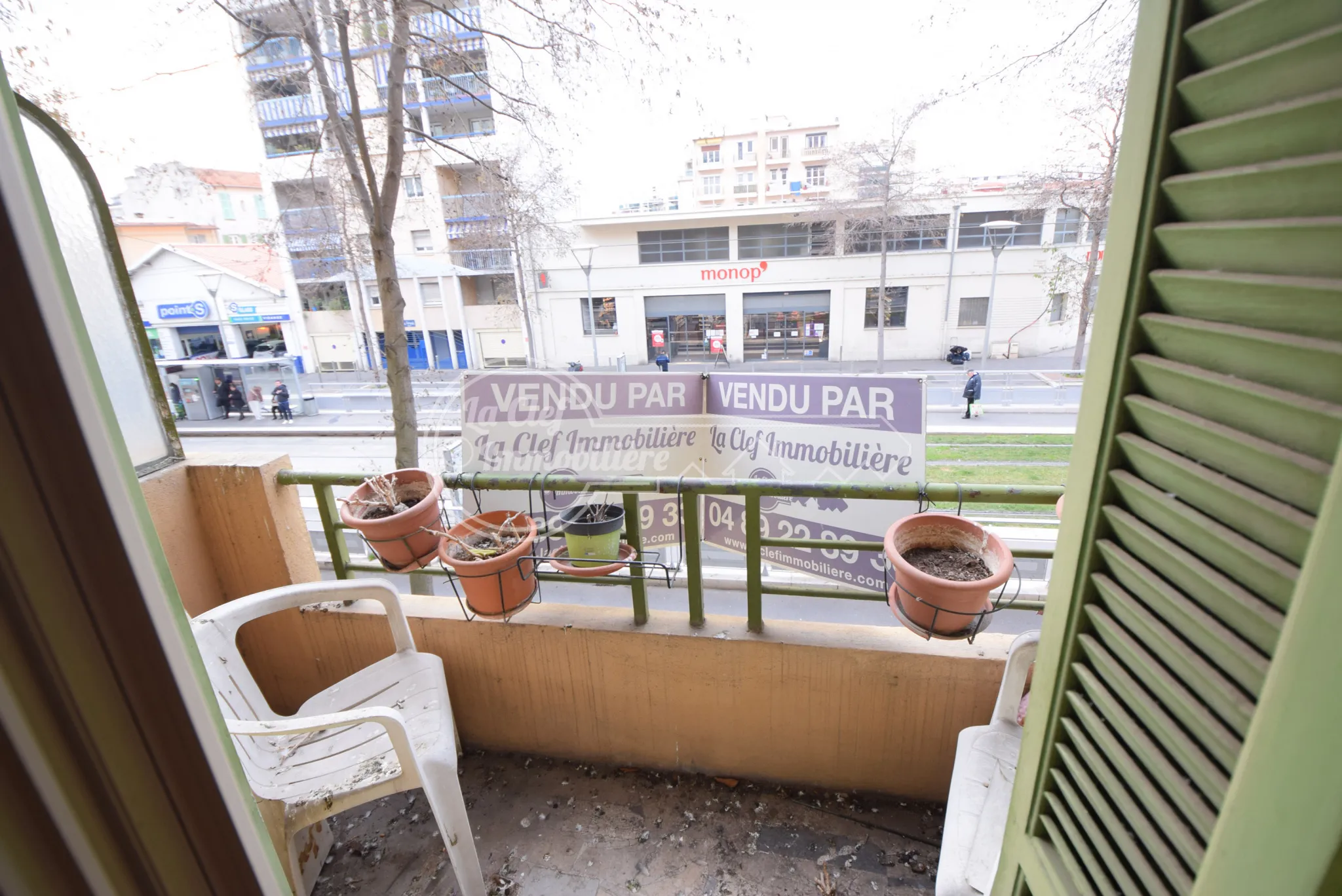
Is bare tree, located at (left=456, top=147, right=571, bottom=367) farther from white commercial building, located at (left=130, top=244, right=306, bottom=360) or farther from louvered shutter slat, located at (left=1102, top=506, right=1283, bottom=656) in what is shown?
white commercial building, located at (left=130, top=244, right=306, bottom=360)

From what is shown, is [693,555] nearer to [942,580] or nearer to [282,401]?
[942,580]

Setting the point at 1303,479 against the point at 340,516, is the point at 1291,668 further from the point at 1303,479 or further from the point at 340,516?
the point at 340,516

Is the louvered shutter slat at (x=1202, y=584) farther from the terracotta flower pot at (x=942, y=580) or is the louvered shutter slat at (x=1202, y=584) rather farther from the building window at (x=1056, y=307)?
the building window at (x=1056, y=307)

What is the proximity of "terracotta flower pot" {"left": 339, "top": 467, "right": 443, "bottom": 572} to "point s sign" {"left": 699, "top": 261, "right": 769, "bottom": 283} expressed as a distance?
10885 mm

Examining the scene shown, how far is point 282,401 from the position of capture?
40.4ft

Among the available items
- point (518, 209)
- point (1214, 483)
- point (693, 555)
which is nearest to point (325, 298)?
point (518, 209)

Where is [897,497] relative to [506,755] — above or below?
above

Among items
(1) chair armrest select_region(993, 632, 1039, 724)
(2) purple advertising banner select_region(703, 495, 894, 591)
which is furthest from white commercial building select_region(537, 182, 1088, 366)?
(1) chair armrest select_region(993, 632, 1039, 724)

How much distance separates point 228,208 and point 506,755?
22.0ft

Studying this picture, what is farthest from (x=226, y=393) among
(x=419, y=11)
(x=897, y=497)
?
(x=897, y=497)

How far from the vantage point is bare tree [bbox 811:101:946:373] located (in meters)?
7.22

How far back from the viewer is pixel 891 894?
166cm

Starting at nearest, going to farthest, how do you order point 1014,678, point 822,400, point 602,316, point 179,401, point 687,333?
point 1014,678 → point 822,400 → point 602,316 → point 687,333 → point 179,401

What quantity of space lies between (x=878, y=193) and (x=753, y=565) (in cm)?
816
